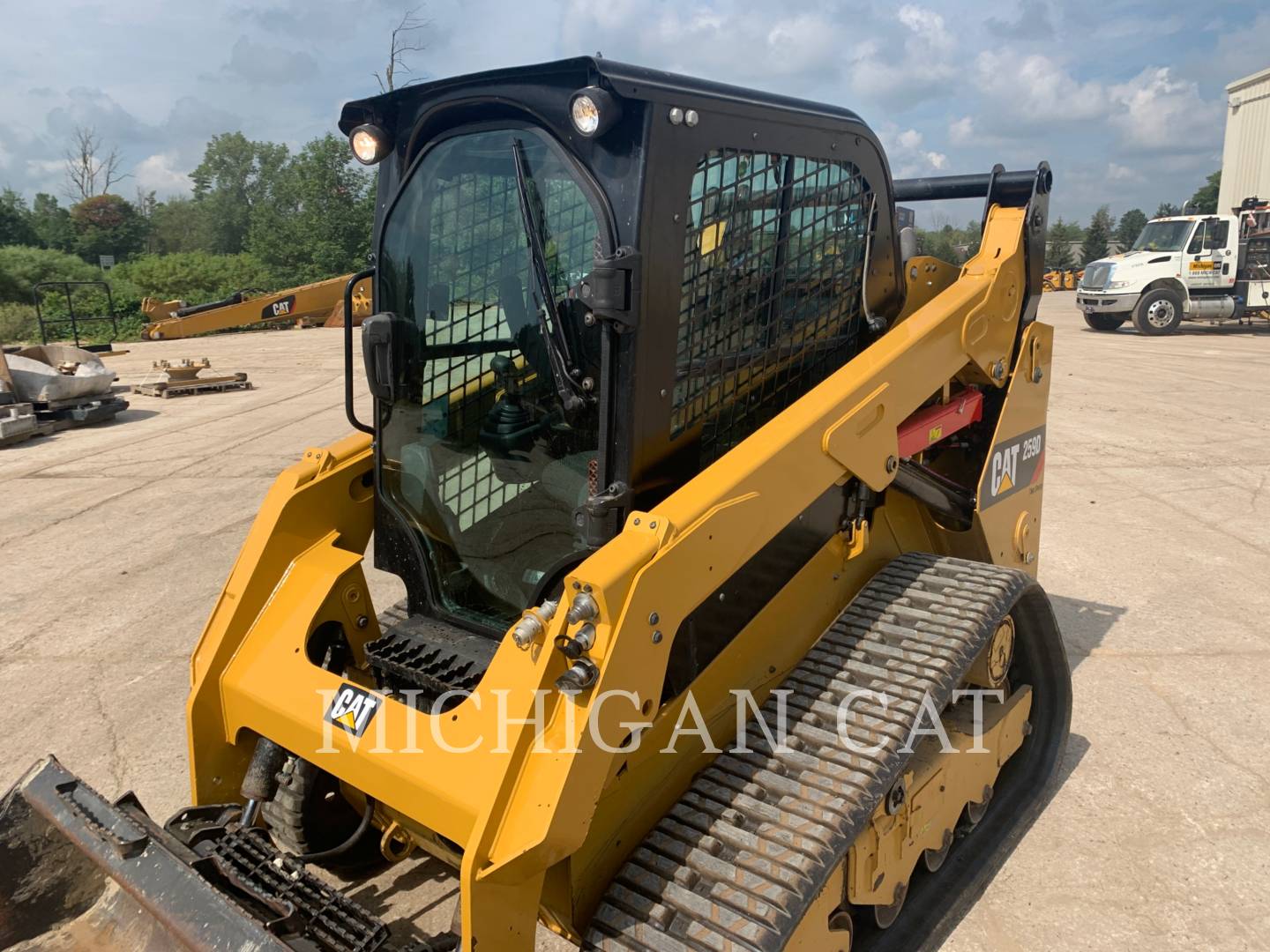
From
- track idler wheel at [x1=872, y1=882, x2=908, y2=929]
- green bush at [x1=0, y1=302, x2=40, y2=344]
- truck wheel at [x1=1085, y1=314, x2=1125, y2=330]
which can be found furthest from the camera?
green bush at [x1=0, y1=302, x2=40, y2=344]

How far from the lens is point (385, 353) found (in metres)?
2.74

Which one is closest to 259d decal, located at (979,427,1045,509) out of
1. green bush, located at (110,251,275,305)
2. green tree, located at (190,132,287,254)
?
green bush, located at (110,251,275,305)

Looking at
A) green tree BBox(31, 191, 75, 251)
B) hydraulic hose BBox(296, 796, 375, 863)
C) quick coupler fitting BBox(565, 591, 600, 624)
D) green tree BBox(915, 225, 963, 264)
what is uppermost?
green tree BBox(31, 191, 75, 251)

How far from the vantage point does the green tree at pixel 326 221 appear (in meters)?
34.8

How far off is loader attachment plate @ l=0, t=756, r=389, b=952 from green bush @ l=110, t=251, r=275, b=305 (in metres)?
31.6

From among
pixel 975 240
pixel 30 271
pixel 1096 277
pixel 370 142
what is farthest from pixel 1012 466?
pixel 30 271

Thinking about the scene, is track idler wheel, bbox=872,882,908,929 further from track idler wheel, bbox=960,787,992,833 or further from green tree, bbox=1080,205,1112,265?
green tree, bbox=1080,205,1112,265

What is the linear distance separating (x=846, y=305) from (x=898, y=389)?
1.29 ft

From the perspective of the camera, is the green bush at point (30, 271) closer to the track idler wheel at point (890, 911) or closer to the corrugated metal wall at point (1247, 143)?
the track idler wheel at point (890, 911)

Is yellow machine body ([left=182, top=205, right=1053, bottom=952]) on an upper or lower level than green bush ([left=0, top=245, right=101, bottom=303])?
lower

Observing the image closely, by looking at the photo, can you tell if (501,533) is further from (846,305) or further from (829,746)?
(846,305)

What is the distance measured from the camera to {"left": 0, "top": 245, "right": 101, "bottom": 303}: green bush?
2962 cm

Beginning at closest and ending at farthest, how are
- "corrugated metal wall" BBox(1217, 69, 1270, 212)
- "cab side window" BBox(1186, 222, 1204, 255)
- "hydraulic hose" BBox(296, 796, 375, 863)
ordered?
"hydraulic hose" BBox(296, 796, 375, 863) → "cab side window" BBox(1186, 222, 1204, 255) → "corrugated metal wall" BBox(1217, 69, 1270, 212)

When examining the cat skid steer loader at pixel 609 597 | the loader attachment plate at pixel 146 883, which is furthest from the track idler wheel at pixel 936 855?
the loader attachment plate at pixel 146 883
